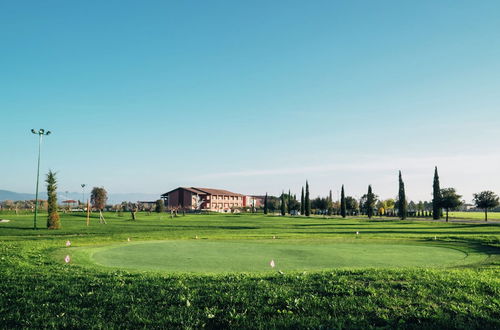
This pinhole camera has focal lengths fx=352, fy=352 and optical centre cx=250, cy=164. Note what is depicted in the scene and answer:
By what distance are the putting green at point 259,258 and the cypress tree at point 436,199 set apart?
61623 mm

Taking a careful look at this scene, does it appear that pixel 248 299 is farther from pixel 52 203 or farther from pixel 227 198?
pixel 227 198

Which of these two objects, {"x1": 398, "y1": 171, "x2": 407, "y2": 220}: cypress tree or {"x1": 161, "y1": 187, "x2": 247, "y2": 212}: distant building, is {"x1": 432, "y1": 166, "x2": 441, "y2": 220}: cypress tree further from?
{"x1": 161, "y1": 187, "x2": 247, "y2": 212}: distant building

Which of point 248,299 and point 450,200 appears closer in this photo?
point 248,299

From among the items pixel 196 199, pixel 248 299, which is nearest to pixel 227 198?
pixel 196 199

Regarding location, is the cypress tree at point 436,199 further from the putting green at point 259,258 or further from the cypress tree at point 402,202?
the putting green at point 259,258

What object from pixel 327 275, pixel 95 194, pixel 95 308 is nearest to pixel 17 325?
pixel 95 308

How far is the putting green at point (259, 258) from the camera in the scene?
13.2m

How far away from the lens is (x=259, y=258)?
15219 millimetres

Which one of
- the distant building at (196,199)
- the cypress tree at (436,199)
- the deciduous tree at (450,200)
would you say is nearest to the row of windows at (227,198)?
the distant building at (196,199)

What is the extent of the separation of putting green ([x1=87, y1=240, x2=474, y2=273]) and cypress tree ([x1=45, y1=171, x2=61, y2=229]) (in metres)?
21.2

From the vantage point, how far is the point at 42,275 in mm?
10859

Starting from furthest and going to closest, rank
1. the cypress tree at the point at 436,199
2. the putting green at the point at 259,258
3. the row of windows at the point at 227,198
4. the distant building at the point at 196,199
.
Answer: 1. the row of windows at the point at 227,198
2. the distant building at the point at 196,199
3. the cypress tree at the point at 436,199
4. the putting green at the point at 259,258

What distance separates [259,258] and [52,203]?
29.7 metres

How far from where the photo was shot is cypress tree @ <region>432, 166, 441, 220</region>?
241 feet
